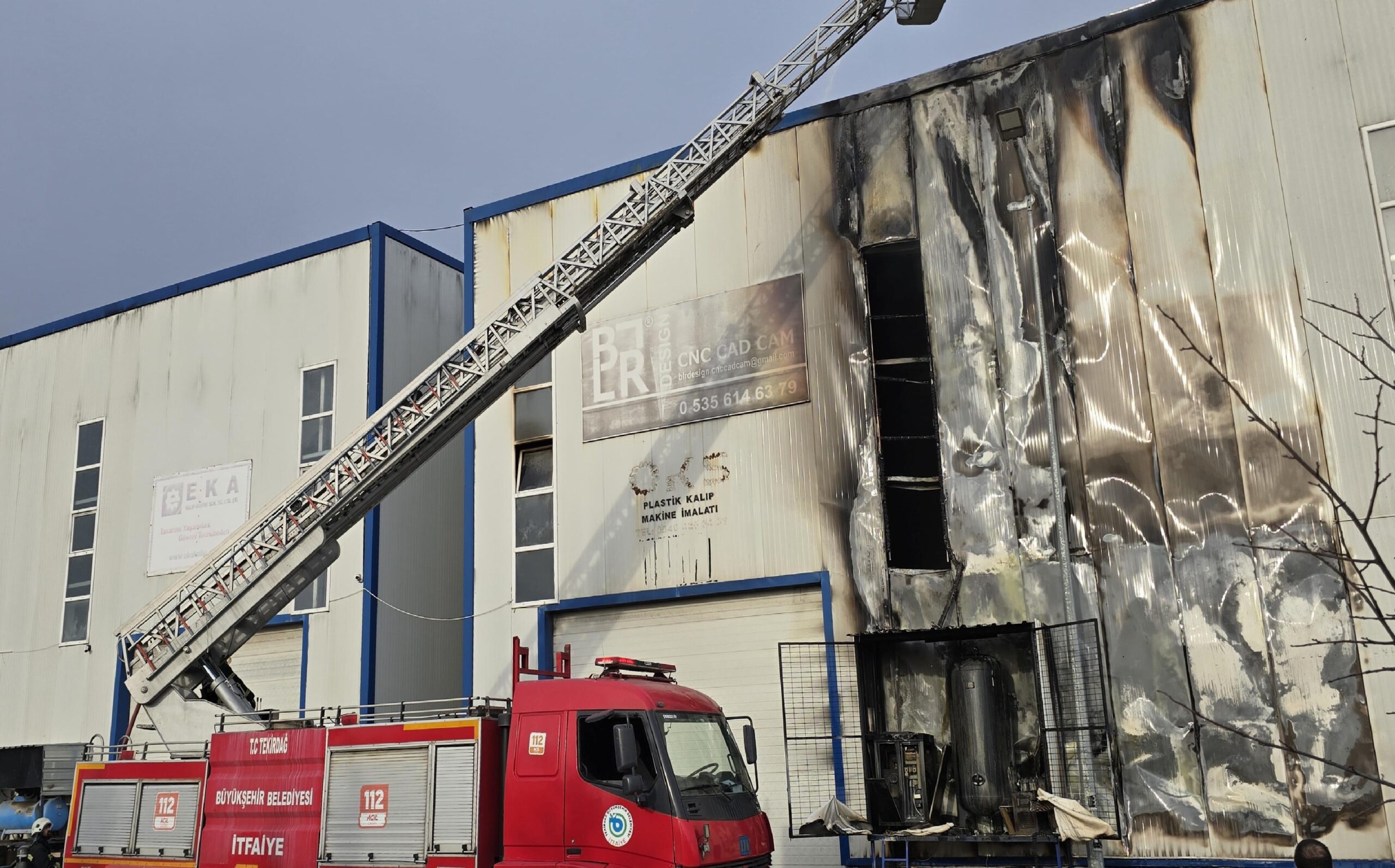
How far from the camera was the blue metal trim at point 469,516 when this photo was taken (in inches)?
813

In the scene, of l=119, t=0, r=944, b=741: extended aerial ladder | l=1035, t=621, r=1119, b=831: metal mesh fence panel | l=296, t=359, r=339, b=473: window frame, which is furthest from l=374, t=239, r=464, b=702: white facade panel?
l=1035, t=621, r=1119, b=831: metal mesh fence panel

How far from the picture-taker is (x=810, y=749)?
17516 mm

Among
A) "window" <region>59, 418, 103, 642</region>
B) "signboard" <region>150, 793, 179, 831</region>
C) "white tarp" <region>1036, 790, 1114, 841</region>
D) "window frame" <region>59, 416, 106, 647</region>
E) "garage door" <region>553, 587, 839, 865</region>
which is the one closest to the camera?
"signboard" <region>150, 793, 179, 831</region>

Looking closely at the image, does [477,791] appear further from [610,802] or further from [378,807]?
[610,802]

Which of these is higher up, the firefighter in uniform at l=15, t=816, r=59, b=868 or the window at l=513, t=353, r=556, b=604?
the window at l=513, t=353, r=556, b=604

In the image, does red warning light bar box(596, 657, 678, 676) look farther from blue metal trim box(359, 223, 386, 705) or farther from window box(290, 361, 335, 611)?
window box(290, 361, 335, 611)

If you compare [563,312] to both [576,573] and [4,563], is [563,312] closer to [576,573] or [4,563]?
[576,573]

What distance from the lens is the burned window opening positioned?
1806 cm

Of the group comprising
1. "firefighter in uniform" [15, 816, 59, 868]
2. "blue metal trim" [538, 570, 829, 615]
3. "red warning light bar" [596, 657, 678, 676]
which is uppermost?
"blue metal trim" [538, 570, 829, 615]

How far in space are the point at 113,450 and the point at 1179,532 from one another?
23.0 m

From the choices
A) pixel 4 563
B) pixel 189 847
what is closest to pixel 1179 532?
pixel 189 847

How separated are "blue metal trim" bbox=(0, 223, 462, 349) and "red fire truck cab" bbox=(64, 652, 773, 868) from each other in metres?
13.0

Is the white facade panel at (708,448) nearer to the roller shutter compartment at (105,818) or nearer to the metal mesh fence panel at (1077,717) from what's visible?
the metal mesh fence panel at (1077,717)

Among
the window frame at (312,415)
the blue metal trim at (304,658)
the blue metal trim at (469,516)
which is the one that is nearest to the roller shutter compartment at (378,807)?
the blue metal trim at (469,516)
